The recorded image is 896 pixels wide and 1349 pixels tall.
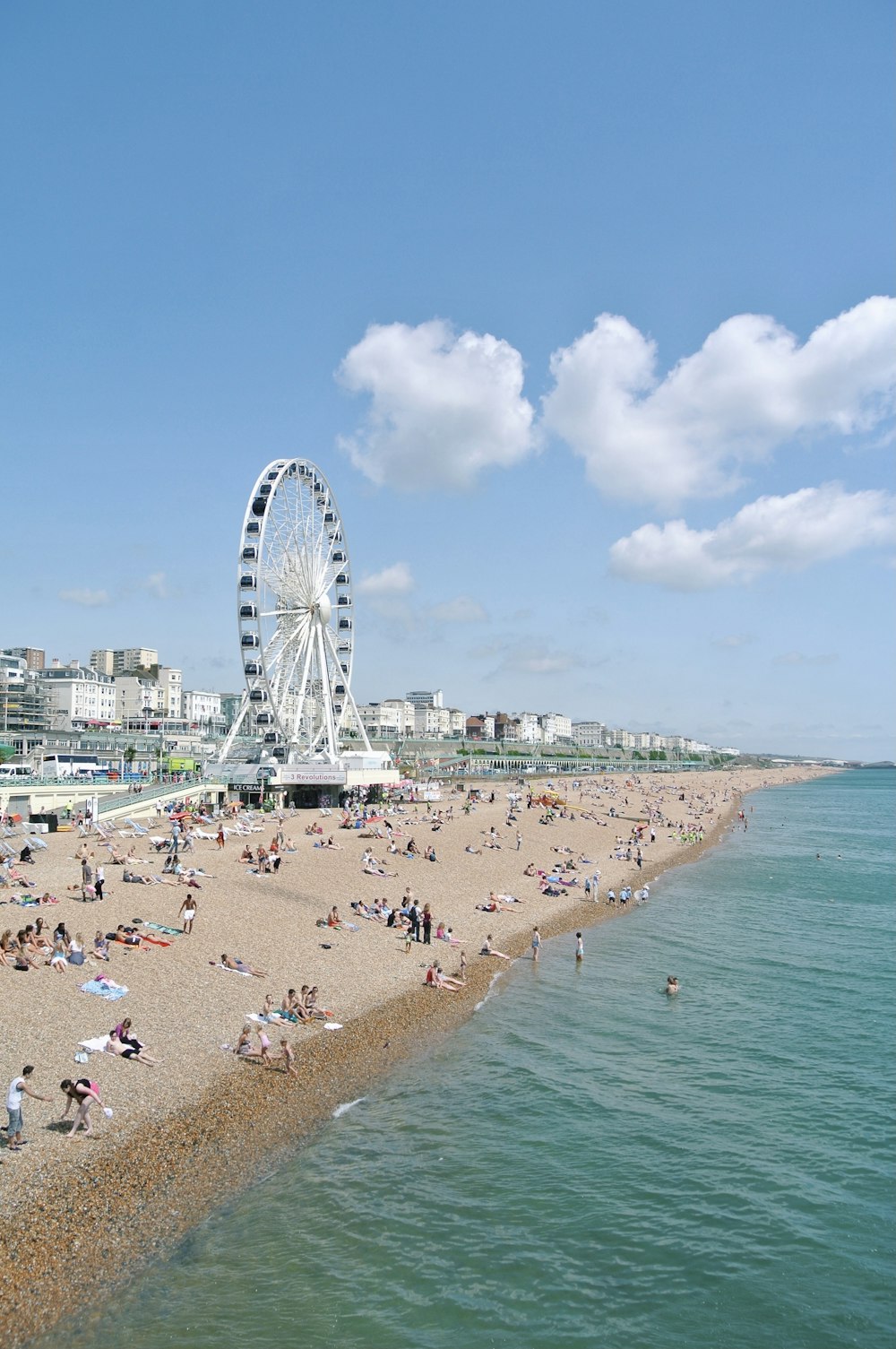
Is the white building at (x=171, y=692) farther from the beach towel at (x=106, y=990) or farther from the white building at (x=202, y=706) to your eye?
the beach towel at (x=106, y=990)

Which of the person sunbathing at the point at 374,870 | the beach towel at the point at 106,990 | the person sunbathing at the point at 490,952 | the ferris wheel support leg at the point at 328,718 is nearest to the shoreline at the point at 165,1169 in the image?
the beach towel at the point at 106,990

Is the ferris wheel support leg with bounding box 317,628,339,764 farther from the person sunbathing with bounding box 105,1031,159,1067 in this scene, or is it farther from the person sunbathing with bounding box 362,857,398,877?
the person sunbathing with bounding box 105,1031,159,1067

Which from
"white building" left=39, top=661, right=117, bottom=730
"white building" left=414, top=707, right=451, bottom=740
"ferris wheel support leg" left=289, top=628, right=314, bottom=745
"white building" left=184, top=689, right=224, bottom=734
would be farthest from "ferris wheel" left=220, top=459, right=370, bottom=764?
"white building" left=414, top=707, right=451, bottom=740

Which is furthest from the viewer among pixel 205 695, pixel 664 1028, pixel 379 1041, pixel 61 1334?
pixel 205 695

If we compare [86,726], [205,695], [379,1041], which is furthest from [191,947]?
[205,695]

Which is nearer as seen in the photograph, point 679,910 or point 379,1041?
point 379,1041

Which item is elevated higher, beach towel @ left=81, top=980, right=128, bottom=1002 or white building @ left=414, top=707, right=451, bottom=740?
white building @ left=414, top=707, right=451, bottom=740

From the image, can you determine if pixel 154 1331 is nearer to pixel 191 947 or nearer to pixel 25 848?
pixel 191 947

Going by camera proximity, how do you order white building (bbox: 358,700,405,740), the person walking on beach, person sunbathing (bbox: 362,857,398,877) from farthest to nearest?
1. white building (bbox: 358,700,405,740)
2. person sunbathing (bbox: 362,857,398,877)
3. the person walking on beach
